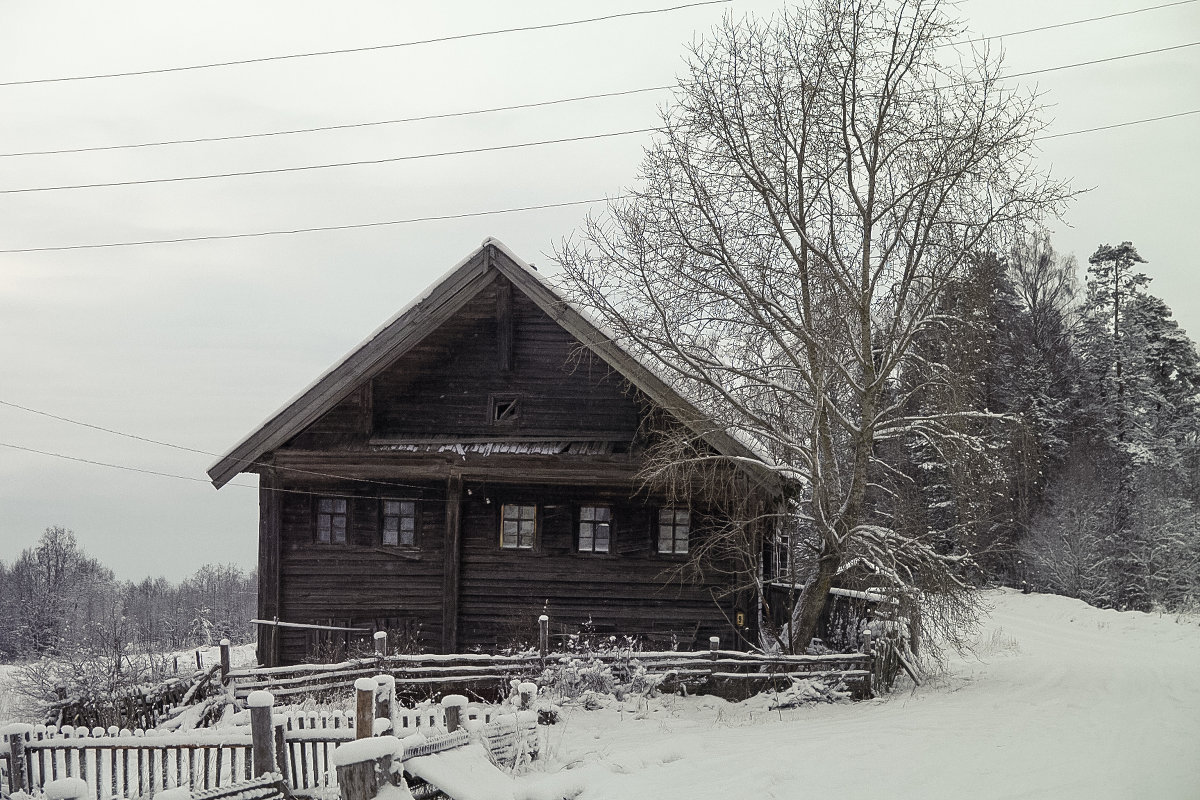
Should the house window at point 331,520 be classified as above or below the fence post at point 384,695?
above

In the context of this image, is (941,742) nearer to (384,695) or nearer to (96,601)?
(384,695)

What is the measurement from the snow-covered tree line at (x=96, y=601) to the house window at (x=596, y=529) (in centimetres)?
3763

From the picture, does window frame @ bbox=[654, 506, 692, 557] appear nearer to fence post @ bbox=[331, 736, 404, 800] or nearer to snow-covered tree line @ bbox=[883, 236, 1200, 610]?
snow-covered tree line @ bbox=[883, 236, 1200, 610]

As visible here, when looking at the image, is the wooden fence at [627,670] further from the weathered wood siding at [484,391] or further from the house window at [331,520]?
the weathered wood siding at [484,391]

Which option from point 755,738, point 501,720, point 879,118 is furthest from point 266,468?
point 879,118

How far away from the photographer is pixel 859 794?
27.0 feet

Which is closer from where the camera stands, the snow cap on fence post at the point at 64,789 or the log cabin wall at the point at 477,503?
the snow cap on fence post at the point at 64,789

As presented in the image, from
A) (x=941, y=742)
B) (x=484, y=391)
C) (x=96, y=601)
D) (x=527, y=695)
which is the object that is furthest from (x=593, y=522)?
(x=96, y=601)

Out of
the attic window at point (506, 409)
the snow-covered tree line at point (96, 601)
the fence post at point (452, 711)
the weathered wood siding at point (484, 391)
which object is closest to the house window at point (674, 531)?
→ the weathered wood siding at point (484, 391)

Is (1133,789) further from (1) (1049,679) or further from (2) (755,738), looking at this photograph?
(1) (1049,679)

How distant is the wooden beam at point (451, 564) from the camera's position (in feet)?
54.0

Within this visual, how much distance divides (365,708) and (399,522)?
8.76m

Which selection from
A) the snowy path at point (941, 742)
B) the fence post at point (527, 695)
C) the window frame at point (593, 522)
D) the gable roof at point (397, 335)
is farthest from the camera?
the window frame at point (593, 522)

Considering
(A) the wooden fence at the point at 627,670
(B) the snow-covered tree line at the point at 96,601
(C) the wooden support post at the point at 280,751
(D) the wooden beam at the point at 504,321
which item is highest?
(D) the wooden beam at the point at 504,321
